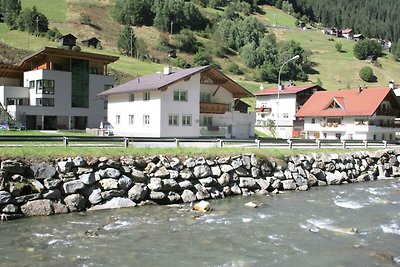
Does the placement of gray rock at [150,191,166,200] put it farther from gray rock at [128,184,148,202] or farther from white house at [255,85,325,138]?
white house at [255,85,325,138]

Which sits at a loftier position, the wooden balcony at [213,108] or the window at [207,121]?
the wooden balcony at [213,108]

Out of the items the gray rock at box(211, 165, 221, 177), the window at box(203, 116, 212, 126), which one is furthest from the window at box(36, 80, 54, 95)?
the gray rock at box(211, 165, 221, 177)

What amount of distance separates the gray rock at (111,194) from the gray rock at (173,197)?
2.76 m

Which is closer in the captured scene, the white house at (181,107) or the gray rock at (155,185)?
the gray rock at (155,185)

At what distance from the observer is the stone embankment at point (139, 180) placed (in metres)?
21.4

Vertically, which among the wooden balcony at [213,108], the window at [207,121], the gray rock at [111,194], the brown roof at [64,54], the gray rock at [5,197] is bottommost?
the gray rock at [111,194]

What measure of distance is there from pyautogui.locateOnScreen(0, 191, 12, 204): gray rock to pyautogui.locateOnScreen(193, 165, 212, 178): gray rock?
1096cm

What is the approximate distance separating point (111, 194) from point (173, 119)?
22846 mm

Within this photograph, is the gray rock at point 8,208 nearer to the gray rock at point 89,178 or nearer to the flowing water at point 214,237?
the flowing water at point 214,237

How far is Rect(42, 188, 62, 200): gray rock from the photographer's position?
71.1ft

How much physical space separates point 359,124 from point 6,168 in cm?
5200

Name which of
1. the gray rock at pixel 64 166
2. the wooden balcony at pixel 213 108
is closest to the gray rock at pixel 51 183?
the gray rock at pixel 64 166

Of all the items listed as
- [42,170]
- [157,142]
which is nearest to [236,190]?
[157,142]

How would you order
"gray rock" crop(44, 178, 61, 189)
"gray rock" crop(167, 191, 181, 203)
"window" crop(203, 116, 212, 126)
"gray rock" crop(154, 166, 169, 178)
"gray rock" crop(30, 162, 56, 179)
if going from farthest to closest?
"window" crop(203, 116, 212, 126) → "gray rock" crop(154, 166, 169, 178) → "gray rock" crop(167, 191, 181, 203) → "gray rock" crop(30, 162, 56, 179) → "gray rock" crop(44, 178, 61, 189)
